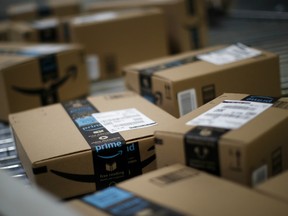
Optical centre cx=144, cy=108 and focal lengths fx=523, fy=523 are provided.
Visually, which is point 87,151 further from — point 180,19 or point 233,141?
point 180,19

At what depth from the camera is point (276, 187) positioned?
1137 millimetres

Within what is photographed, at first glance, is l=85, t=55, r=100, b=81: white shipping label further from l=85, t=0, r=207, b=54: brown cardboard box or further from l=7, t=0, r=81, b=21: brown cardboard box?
l=7, t=0, r=81, b=21: brown cardboard box

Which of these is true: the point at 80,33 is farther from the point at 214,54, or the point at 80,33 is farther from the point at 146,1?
the point at 214,54

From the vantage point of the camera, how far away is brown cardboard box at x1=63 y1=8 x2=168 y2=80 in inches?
118

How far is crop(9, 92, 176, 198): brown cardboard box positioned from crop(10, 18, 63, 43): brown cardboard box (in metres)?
1.65

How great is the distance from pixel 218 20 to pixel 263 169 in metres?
3.15

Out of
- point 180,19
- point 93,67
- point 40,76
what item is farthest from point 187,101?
point 180,19

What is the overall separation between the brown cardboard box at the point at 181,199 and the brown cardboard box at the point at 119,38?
6.07ft

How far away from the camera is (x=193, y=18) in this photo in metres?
3.29

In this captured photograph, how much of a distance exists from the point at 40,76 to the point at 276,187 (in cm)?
157

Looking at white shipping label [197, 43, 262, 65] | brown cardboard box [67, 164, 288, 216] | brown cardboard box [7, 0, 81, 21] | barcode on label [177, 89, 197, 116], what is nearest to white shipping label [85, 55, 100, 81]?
white shipping label [197, 43, 262, 65]

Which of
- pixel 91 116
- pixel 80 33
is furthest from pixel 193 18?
pixel 91 116

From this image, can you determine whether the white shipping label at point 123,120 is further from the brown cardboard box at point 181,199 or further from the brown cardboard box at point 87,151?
the brown cardboard box at point 181,199

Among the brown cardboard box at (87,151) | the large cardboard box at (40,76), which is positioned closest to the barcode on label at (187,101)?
the brown cardboard box at (87,151)
